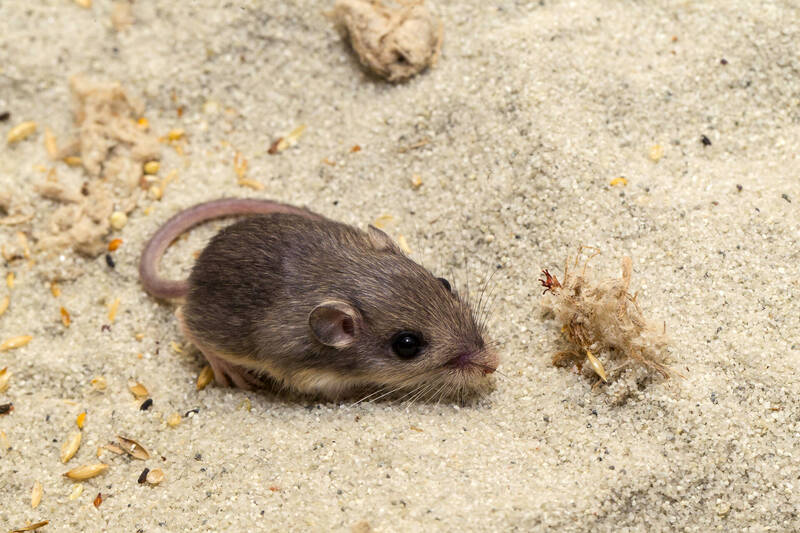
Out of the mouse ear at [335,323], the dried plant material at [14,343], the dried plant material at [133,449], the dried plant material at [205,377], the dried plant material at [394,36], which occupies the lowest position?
the dried plant material at [205,377]

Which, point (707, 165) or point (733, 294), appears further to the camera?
point (707, 165)

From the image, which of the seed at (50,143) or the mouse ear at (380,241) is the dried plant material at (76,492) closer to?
the mouse ear at (380,241)

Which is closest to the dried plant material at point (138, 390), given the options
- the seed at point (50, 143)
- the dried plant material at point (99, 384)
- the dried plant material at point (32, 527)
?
the dried plant material at point (99, 384)

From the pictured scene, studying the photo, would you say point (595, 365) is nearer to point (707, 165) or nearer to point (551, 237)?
point (551, 237)

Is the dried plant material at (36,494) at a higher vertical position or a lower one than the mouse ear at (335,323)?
lower

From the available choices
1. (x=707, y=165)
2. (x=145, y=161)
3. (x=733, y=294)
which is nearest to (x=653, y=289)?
(x=733, y=294)

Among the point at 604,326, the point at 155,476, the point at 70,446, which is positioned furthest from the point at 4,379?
the point at 604,326
